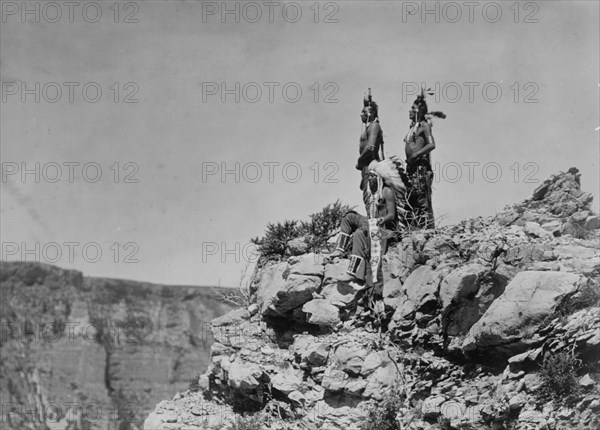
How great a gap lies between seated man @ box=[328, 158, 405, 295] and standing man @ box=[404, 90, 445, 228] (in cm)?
27

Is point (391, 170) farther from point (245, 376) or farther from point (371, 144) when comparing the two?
point (245, 376)

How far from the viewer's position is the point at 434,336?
11.7 meters

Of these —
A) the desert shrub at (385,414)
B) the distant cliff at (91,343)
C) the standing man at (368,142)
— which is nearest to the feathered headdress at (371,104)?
the standing man at (368,142)

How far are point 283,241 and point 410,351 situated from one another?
366 centimetres

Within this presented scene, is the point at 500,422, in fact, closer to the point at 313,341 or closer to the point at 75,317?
the point at 313,341

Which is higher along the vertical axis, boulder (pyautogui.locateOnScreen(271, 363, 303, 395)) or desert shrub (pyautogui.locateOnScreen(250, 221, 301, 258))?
desert shrub (pyautogui.locateOnScreen(250, 221, 301, 258))

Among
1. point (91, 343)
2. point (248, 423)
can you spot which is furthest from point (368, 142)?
point (91, 343)

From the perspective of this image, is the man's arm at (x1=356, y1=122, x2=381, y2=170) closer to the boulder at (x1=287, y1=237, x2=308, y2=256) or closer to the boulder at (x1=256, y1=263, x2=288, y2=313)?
the boulder at (x1=287, y1=237, x2=308, y2=256)

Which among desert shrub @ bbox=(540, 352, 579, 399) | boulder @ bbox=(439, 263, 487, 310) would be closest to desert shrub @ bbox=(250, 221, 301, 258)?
boulder @ bbox=(439, 263, 487, 310)

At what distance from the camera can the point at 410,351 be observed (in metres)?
11.9

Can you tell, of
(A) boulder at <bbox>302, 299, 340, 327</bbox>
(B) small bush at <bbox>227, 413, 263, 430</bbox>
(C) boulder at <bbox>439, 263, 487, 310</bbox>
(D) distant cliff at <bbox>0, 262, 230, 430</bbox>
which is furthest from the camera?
(D) distant cliff at <bbox>0, 262, 230, 430</bbox>

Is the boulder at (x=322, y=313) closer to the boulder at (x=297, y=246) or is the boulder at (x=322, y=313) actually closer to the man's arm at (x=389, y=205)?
the man's arm at (x=389, y=205)

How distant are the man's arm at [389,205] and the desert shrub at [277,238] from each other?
198 centimetres

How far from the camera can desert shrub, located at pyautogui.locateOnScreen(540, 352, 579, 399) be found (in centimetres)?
965
